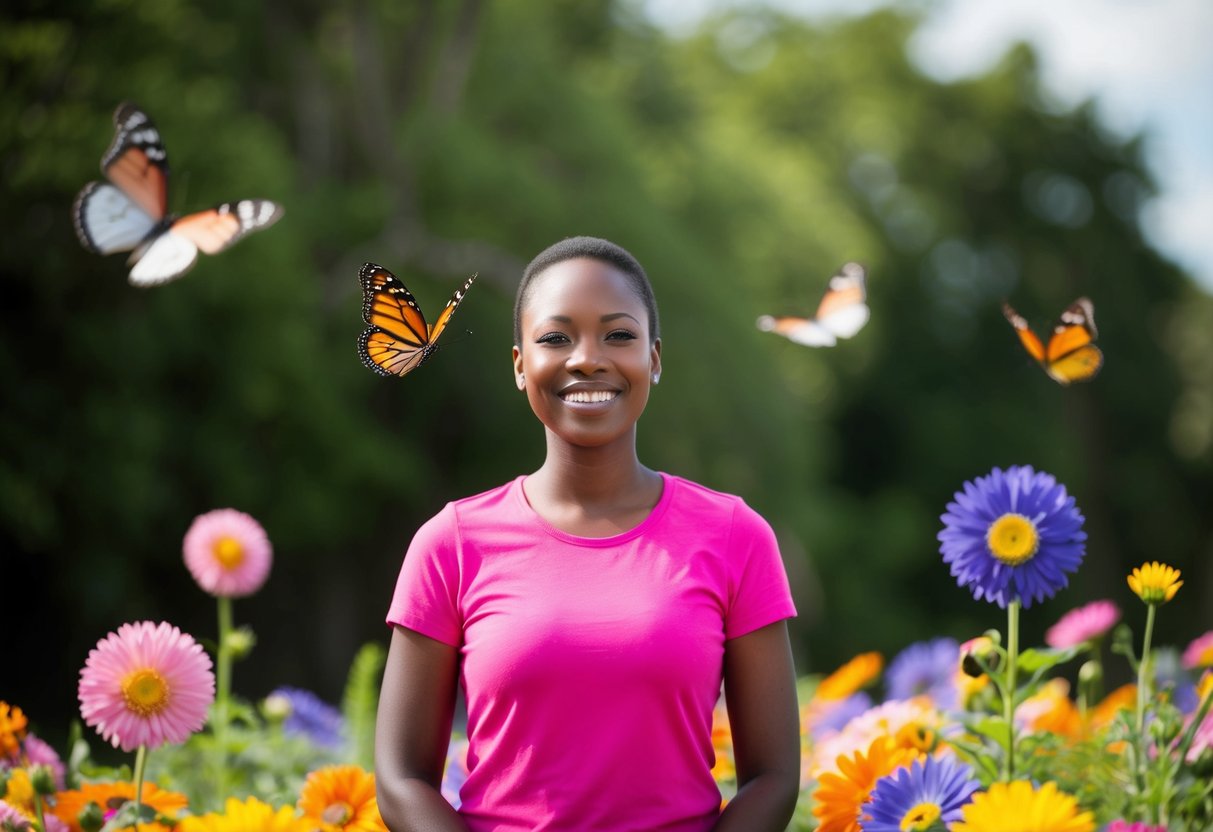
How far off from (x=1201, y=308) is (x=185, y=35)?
20.0 metres

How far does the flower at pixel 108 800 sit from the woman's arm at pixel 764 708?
77cm

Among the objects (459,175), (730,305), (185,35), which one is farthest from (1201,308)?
(185,35)

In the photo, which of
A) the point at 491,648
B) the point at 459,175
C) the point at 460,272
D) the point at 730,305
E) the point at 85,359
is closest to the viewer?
the point at 491,648

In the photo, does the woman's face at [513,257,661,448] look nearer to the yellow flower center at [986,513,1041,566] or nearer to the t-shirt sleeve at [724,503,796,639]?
the t-shirt sleeve at [724,503,796,639]

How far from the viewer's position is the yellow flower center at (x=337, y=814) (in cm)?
175

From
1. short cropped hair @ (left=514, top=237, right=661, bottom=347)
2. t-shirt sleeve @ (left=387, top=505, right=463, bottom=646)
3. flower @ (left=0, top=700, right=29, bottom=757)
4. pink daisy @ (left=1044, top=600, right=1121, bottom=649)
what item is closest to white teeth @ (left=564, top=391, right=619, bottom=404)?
short cropped hair @ (left=514, top=237, right=661, bottom=347)

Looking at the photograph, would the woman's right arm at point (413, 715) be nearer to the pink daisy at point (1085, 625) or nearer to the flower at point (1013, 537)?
the flower at point (1013, 537)

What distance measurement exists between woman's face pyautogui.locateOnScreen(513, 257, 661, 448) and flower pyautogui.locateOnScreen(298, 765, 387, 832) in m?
0.55

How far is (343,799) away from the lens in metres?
1.80

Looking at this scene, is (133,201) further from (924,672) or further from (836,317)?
(924,672)

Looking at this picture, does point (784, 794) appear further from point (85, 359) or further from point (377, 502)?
point (377, 502)

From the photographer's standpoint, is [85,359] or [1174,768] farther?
[85,359]

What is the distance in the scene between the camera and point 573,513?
168 centimetres

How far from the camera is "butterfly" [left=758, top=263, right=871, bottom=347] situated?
2105mm
